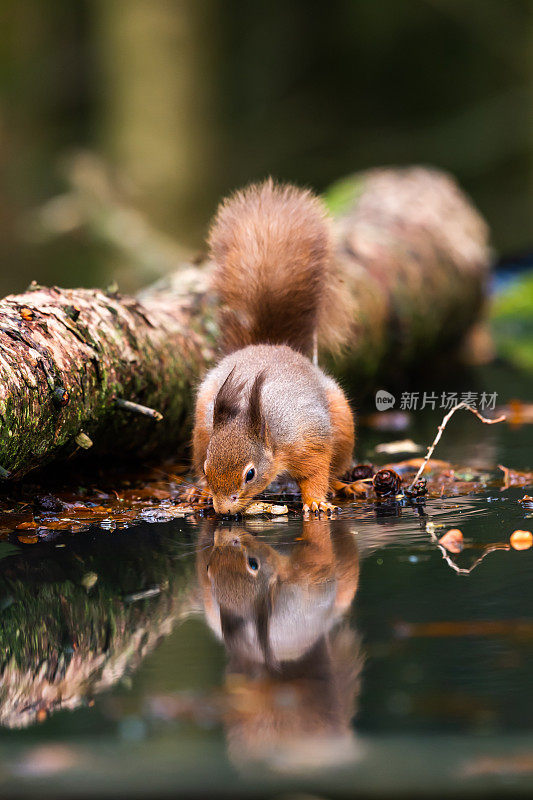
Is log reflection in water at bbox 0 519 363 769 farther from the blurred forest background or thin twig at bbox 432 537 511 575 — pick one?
the blurred forest background

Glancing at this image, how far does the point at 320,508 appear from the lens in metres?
2.84

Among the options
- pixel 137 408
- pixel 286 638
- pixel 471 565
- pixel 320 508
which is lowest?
pixel 286 638

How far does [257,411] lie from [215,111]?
8.31m

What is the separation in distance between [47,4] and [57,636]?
1192 centimetres

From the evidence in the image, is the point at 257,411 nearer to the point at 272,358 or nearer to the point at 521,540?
the point at 272,358

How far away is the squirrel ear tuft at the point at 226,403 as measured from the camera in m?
2.80

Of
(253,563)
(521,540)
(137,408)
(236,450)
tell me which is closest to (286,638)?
(253,563)

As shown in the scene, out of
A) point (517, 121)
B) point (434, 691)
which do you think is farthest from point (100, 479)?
point (517, 121)

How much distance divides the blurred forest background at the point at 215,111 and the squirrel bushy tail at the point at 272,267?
411cm

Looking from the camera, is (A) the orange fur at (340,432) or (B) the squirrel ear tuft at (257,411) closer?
(B) the squirrel ear tuft at (257,411)

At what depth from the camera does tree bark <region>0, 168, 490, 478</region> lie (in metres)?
2.69

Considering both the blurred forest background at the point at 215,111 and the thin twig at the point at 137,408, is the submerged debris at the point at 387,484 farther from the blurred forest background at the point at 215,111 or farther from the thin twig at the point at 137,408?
the blurred forest background at the point at 215,111

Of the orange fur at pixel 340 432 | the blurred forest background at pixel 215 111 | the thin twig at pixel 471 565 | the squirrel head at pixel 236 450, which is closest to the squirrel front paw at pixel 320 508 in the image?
the squirrel head at pixel 236 450

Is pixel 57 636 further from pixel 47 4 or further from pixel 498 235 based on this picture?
pixel 47 4
